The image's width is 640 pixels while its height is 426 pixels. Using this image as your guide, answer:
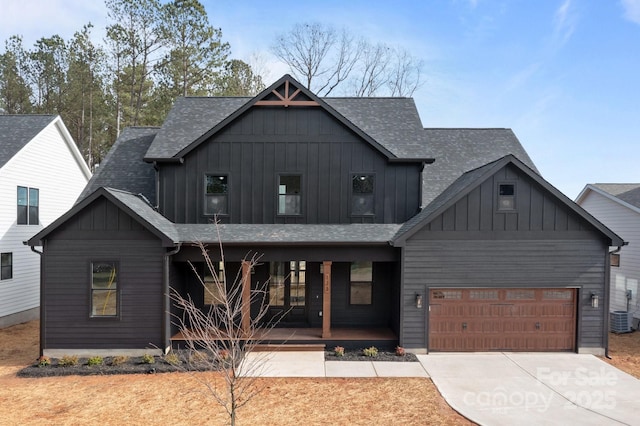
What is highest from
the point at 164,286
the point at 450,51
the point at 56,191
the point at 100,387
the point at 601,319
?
the point at 450,51

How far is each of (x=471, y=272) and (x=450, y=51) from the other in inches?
513

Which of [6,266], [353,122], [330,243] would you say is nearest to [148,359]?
[330,243]

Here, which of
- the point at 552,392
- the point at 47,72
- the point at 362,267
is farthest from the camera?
the point at 47,72

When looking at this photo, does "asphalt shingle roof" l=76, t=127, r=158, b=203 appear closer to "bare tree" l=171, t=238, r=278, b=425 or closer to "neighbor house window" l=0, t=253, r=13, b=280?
"bare tree" l=171, t=238, r=278, b=425

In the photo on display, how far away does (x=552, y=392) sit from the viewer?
863cm

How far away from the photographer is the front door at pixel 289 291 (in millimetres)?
12922

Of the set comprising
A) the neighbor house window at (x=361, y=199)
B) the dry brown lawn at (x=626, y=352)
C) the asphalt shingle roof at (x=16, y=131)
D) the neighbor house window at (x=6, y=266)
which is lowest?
the dry brown lawn at (x=626, y=352)

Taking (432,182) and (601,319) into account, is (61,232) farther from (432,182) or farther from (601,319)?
(601,319)

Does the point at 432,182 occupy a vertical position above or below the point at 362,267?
above

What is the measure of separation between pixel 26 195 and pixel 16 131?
116 inches

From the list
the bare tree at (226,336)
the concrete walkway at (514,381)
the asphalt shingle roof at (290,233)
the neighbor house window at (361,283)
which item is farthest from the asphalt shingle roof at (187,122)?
the concrete walkway at (514,381)

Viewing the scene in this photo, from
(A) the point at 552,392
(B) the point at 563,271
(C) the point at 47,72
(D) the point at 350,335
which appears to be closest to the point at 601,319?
(B) the point at 563,271

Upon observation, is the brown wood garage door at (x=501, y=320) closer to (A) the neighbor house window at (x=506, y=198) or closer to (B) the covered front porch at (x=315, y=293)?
(B) the covered front porch at (x=315, y=293)

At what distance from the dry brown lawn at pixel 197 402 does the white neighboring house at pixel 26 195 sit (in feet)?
21.6
